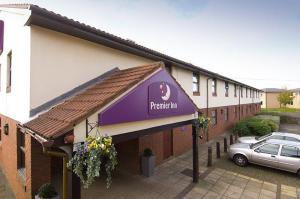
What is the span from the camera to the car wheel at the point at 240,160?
34.2ft

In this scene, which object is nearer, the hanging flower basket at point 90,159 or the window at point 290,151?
the hanging flower basket at point 90,159

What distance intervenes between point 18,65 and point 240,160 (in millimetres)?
10661

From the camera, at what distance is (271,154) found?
Answer: 9781 millimetres

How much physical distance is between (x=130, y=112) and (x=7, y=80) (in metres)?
5.64

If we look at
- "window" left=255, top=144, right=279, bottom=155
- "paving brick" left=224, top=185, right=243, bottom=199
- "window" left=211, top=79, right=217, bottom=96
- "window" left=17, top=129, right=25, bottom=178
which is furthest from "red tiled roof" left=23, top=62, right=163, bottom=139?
"window" left=211, top=79, right=217, bottom=96

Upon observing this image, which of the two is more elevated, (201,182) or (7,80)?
(7,80)

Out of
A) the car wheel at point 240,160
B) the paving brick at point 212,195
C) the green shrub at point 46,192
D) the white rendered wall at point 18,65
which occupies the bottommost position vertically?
the paving brick at point 212,195

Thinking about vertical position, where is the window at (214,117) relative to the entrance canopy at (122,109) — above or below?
below

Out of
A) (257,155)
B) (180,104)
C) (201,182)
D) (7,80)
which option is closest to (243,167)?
(257,155)

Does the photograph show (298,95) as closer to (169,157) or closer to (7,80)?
(169,157)

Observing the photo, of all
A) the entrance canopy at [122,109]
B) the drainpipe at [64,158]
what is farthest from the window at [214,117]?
the drainpipe at [64,158]

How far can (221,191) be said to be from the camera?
7.62m

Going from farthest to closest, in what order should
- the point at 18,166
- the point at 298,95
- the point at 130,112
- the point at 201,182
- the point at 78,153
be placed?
1. the point at 298,95
2. the point at 201,182
3. the point at 18,166
4. the point at 130,112
5. the point at 78,153

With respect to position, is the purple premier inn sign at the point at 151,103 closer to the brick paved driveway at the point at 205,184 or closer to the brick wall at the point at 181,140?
the brick paved driveway at the point at 205,184
